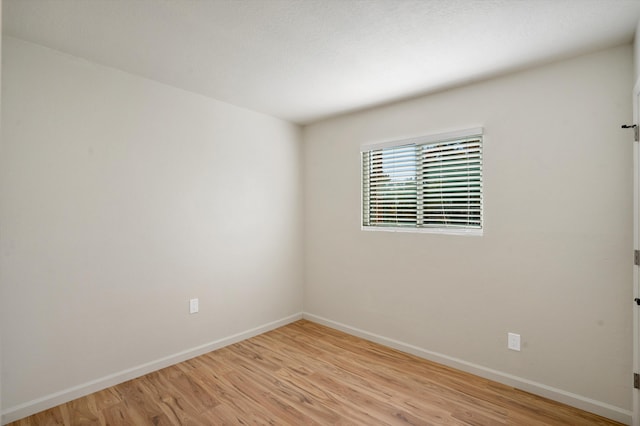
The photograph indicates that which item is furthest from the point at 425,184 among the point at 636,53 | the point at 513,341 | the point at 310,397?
the point at 310,397

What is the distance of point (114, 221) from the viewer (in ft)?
8.56

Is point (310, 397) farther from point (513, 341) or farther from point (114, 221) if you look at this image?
point (114, 221)

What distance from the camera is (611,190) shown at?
87.7 inches

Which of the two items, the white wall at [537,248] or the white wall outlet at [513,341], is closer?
the white wall at [537,248]

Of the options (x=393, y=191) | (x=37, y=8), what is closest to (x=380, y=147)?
(x=393, y=191)

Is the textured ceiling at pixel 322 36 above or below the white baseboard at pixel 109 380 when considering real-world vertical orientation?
above

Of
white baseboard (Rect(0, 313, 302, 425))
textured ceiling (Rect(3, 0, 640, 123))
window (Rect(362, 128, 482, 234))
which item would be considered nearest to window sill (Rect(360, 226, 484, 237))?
window (Rect(362, 128, 482, 234))

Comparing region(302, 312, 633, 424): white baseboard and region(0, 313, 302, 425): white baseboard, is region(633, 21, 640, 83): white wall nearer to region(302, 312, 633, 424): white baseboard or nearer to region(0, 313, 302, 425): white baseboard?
region(302, 312, 633, 424): white baseboard

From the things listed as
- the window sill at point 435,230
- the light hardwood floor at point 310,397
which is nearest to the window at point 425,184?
the window sill at point 435,230

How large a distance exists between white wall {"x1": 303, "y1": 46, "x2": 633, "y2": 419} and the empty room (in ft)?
0.05

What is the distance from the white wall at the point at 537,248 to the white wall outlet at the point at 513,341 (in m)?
0.04

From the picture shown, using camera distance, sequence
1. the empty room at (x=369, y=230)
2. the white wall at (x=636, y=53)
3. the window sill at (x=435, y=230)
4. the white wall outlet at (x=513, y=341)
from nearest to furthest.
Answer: the white wall at (x=636, y=53), the empty room at (x=369, y=230), the white wall outlet at (x=513, y=341), the window sill at (x=435, y=230)

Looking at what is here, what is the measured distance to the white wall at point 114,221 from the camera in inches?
86.7

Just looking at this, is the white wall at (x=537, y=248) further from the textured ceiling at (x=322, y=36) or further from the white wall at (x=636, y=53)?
the textured ceiling at (x=322, y=36)
